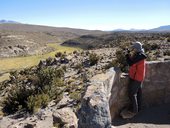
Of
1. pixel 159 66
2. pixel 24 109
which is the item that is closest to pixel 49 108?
pixel 24 109

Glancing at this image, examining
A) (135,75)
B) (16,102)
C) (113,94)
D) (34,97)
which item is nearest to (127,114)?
(113,94)

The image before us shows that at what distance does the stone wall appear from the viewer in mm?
5180

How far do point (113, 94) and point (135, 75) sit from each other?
0.72 m

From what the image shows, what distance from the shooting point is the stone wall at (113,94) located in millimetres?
5180

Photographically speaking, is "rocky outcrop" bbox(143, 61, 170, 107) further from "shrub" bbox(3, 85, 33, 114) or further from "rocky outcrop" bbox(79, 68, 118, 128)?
"shrub" bbox(3, 85, 33, 114)

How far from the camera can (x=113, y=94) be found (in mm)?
7445

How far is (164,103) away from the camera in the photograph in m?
8.59

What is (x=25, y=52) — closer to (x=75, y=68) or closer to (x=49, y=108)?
(x=75, y=68)

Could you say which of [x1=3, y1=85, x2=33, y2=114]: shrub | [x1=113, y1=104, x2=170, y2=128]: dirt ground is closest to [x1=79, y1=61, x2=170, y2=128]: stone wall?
[x1=113, y1=104, x2=170, y2=128]: dirt ground

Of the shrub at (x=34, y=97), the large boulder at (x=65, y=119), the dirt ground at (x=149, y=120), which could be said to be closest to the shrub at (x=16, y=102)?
the shrub at (x=34, y=97)

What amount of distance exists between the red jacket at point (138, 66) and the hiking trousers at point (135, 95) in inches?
5.4

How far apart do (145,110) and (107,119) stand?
3.33m

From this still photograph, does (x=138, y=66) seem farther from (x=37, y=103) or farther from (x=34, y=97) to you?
(x=34, y=97)

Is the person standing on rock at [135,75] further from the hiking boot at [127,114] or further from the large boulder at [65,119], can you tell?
the large boulder at [65,119]
